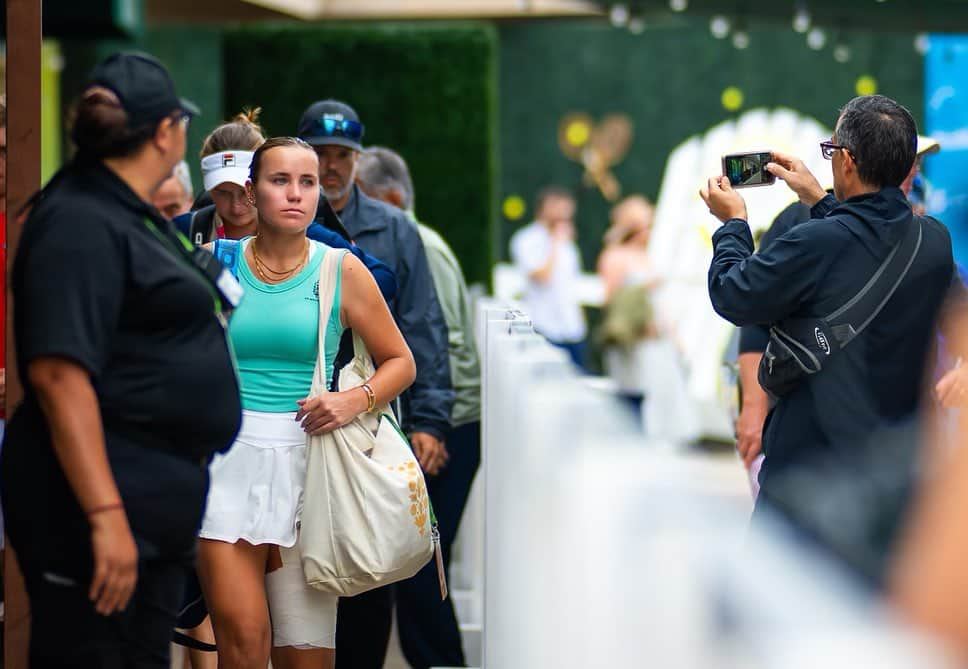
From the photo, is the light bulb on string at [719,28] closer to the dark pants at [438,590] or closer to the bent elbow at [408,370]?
the dark pants at [438,590]

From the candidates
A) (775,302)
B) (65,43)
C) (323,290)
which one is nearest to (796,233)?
(775,302)

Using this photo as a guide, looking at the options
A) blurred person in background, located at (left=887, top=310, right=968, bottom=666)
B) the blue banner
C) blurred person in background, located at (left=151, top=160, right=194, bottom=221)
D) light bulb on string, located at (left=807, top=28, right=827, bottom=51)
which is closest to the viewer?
blurred person in background, located at (left=887, top=310, right=968, bottom=666)

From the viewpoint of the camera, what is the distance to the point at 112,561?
2.62 meters

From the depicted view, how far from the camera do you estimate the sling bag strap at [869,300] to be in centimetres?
386

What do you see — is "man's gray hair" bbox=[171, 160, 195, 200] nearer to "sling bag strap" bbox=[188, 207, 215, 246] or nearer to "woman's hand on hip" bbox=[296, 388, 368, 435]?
"sling bag strap" bbox=[188, 207, 215, 246]

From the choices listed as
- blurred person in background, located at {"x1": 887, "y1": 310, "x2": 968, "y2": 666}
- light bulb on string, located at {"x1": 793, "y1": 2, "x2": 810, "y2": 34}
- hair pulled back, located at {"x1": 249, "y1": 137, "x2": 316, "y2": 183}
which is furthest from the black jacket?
light bulb on string, located at {"x1": 793, "y1": 2, "x2": 810, "y2": 34}

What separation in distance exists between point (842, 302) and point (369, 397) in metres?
1.20

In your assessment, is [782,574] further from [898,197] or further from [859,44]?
[859,44]

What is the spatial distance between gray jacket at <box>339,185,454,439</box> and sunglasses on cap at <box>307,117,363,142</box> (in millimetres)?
230

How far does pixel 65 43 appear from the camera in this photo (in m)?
14.6

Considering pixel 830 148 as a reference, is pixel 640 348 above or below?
below

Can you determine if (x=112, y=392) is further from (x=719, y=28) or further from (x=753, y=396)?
(x=719, y=28)

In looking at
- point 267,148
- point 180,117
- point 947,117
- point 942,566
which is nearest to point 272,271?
point 267,148

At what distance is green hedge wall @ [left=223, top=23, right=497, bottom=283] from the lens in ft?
32.0
